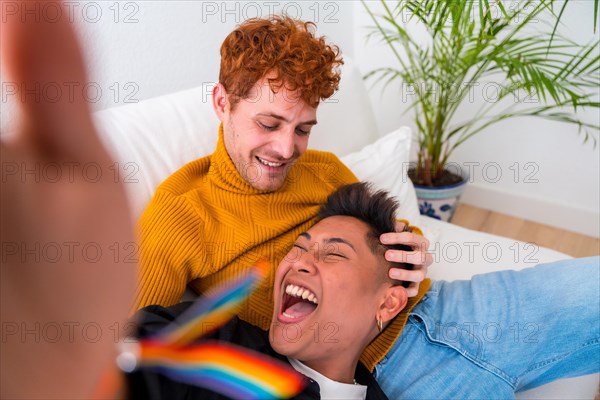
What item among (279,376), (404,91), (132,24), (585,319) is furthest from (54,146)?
(404,91)

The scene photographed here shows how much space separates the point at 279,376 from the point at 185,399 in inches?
8.9

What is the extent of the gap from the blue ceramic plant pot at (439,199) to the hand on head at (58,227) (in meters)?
A: 2.19

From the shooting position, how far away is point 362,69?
2971 mm

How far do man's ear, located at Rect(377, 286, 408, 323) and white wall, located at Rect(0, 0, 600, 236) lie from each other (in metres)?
0.89

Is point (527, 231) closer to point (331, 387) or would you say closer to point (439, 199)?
point (439, 199)

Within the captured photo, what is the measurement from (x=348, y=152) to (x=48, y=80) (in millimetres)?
1697

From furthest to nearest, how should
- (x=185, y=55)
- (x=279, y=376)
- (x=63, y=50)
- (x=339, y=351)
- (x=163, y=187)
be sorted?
(x=185, y=55) → (x=163, y=187) → (x=339, y=351) → (x=279, y=376) → (x=63, y=50)

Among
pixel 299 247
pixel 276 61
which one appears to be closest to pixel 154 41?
pixel 276 61

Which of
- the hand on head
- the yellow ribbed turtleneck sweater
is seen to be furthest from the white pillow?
the hand on head

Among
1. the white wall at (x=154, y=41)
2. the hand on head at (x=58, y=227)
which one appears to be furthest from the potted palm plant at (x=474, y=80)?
the hand on head at (x=58, y=227)

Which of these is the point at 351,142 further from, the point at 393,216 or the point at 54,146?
the point at 54,146

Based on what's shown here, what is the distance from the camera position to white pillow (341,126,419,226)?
1774 mm

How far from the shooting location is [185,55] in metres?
1.90

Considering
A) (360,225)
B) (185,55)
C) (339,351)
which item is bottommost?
(339,351)
